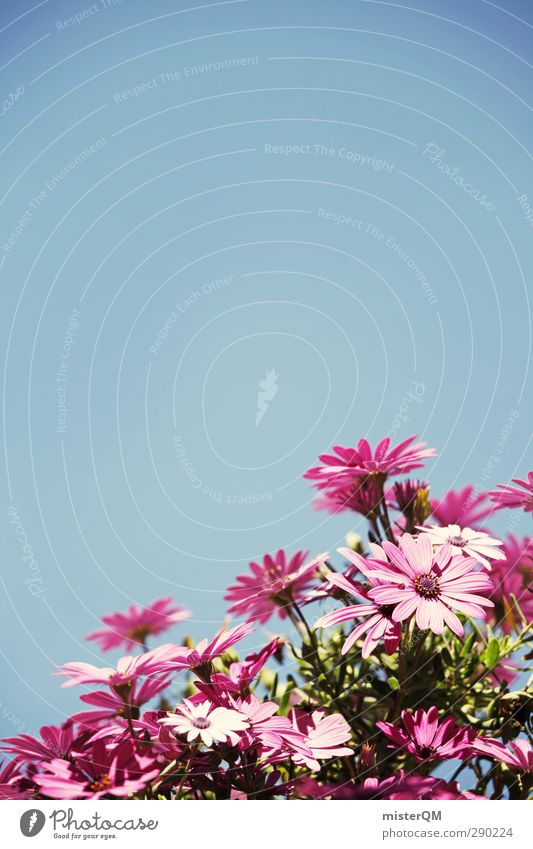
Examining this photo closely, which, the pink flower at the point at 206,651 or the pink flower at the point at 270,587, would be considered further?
the pink flower at the point at 270,587

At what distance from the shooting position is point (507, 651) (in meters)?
0.97

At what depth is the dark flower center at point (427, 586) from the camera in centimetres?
83

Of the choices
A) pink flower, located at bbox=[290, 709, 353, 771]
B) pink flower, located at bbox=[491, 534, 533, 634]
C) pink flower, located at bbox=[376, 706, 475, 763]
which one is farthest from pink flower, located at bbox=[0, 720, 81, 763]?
pink flower, located at bbox=[491, 534, 533, 634]

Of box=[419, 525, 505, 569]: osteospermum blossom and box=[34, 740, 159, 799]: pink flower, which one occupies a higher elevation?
box=[419, 525, 505, 569]: osteospermum blossom

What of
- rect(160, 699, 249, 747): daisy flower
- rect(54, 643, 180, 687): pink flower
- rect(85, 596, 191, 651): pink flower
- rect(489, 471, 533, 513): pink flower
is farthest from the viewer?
rect(85, 596, 191, 651): pink flower

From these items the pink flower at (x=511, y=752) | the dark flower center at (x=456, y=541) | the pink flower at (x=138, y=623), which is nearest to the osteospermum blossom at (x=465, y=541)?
the dark flower center at (x=456, y=541)

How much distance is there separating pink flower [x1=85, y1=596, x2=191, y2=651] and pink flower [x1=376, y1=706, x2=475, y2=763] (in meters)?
0.53

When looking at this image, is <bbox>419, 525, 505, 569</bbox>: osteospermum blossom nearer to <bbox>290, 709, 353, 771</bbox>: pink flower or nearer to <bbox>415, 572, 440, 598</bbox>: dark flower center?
<bbox>415, 572, 440, 598</bbox>: dark flower center

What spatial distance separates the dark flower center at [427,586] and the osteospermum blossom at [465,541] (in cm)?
6

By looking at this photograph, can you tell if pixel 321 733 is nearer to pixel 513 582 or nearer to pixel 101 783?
pixel 101 783

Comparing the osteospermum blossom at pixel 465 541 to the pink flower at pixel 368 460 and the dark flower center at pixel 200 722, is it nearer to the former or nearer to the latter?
the pink flower at pixel 368 460

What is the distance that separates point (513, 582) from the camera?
1.12 m

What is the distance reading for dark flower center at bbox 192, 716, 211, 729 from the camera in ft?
2.50
